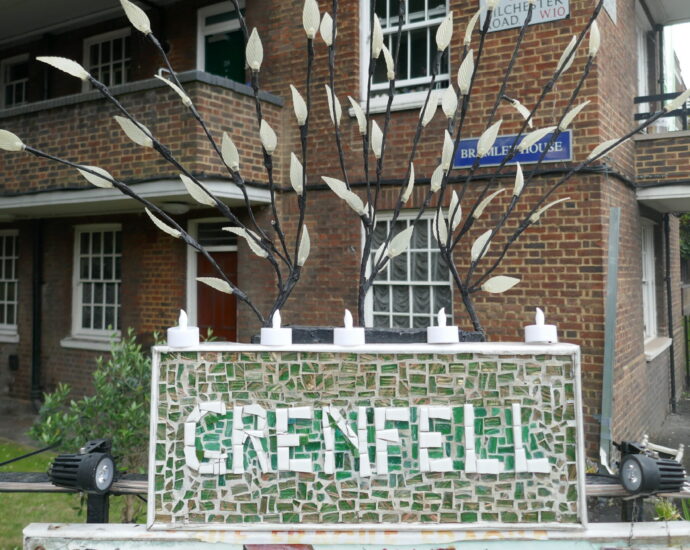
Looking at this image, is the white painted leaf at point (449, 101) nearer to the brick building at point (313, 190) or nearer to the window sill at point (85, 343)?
the brick building at point (313, 190)

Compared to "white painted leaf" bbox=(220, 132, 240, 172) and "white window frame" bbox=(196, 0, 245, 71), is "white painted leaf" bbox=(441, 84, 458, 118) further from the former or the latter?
"white window frame" bbox=(196, 0, 245, 71)

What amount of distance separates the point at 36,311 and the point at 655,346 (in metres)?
10.2

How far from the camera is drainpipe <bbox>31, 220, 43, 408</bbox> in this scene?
427 inches

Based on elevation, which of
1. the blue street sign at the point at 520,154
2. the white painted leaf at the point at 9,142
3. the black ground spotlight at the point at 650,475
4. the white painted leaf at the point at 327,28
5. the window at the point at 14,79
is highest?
the window at the point at 14,79

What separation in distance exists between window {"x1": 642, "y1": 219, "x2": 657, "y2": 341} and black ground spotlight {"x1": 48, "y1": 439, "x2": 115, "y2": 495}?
920 cm

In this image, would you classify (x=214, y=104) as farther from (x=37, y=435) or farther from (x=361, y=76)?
(x=37, y=435)

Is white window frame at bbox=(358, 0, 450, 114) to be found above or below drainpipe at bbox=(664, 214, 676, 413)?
above

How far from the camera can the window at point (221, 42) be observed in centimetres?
920

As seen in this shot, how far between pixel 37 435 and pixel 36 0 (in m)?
7.72

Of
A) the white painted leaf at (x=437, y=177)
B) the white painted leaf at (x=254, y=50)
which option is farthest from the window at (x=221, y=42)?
the white painted leaf at (x=437, y=177)

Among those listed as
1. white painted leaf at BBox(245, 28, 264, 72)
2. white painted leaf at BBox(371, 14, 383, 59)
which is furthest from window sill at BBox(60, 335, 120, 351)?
white painted leaf at BBox(371, 14, 383, 59)

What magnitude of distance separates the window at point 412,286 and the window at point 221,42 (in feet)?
11.1

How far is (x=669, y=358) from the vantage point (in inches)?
424

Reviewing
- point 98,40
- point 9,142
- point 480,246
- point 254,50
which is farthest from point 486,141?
point 98,40
